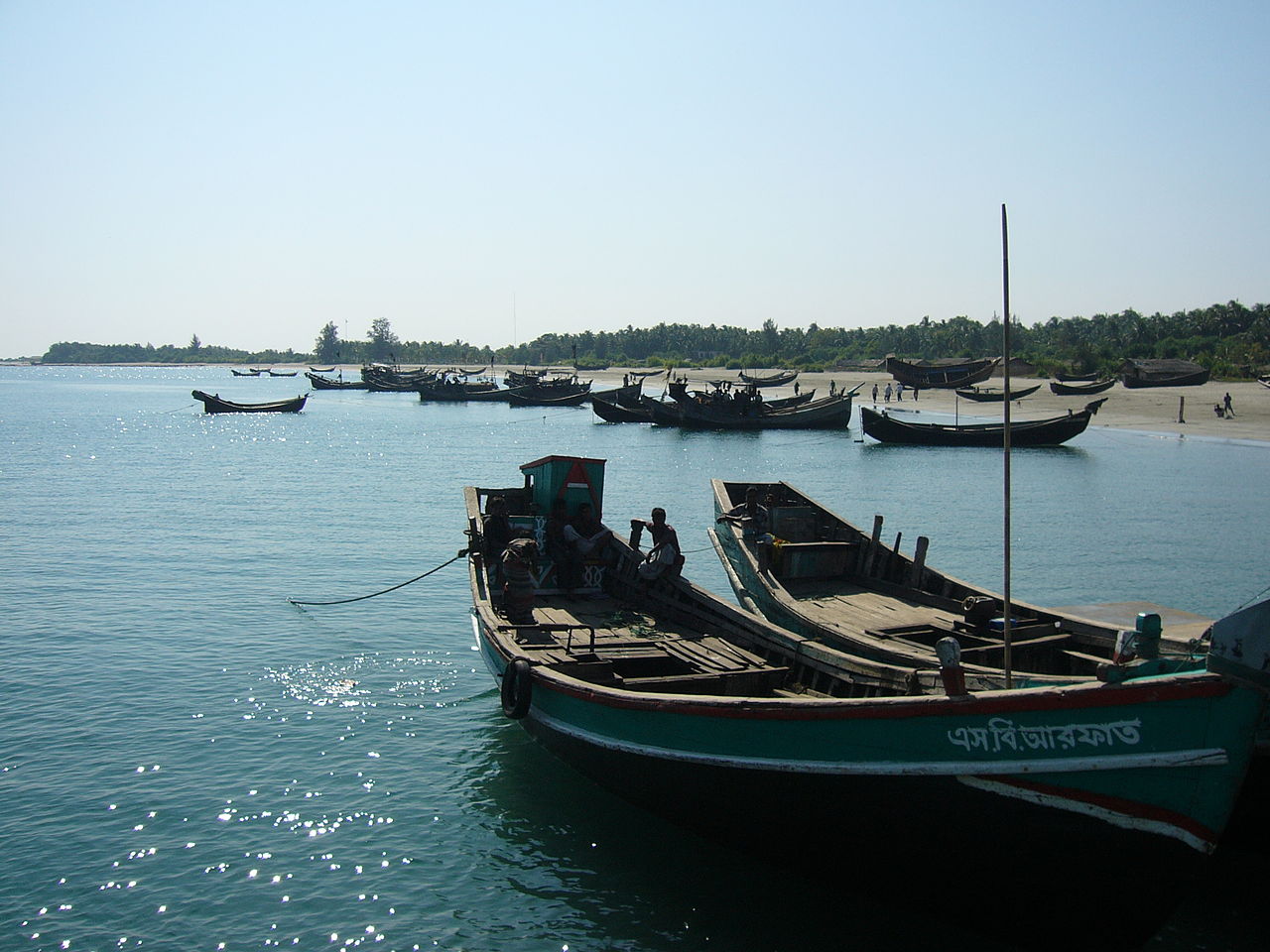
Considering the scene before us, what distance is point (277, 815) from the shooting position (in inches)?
393

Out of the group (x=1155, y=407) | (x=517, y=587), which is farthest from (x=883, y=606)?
(x=1155, y=407)

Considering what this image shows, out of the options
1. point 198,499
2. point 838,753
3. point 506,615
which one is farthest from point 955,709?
point 198,499

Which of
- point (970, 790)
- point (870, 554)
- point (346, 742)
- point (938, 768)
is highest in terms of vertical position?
point (870, 554)

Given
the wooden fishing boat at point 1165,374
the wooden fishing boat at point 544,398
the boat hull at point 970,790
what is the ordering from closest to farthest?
1. the boat hull at point 970,790
2. the wooden fishing boat at point 1165,374
3. the wooden fishing boat at point 544,398

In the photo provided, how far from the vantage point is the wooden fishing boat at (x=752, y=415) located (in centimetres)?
6012

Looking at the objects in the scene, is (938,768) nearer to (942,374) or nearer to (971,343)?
(942,374)

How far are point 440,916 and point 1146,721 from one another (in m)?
5.77

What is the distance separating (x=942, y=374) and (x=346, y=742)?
78.4 m

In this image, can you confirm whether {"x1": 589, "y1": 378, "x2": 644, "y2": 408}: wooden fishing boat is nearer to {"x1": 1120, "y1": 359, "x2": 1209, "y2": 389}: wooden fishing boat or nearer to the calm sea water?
{"x1": 1120, "y1": 359, "x2": 1209, "y2": 389}: wooden fishing boat

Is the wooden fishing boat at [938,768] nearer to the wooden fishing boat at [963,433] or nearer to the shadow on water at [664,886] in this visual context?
the shadow on water at [664,886]

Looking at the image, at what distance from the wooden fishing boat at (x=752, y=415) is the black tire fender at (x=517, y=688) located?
50.6 metres

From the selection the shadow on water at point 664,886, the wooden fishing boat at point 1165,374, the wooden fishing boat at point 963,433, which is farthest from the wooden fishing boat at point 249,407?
the shadow on water at point 664,886

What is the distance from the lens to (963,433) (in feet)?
166

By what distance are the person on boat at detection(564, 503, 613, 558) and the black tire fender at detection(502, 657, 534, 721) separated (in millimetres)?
3636
